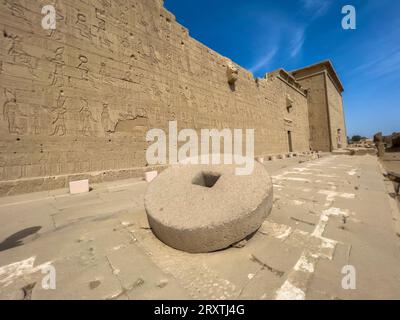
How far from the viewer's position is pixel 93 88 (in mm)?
4758

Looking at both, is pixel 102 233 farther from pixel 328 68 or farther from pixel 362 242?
pixel 328 68

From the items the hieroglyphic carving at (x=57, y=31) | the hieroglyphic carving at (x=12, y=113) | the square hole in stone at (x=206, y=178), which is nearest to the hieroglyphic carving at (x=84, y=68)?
the hieroglyphic carving at (x=57, y=31)

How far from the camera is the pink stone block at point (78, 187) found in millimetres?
3613

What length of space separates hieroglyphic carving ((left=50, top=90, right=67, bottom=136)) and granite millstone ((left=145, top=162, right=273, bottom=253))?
11.4 feet

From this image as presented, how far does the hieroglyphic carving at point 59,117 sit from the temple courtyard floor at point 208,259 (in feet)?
8.00

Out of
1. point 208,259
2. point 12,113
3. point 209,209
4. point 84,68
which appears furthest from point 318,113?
point 12,113

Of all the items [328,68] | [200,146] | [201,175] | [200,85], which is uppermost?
[328,68]

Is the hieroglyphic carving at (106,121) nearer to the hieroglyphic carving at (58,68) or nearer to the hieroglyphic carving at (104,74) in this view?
the hieroglyphic carving at (104,74)

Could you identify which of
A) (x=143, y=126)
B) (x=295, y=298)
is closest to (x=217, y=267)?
(x=295, y=298)

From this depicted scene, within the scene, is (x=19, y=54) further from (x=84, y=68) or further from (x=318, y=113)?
(x=318, y=113)

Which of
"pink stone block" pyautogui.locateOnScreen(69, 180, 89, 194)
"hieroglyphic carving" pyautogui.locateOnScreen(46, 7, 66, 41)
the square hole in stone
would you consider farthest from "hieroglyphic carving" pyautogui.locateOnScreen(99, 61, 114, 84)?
the square hole in stone

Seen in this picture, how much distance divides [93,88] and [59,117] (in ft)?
3.81
